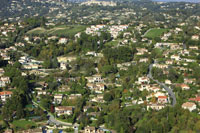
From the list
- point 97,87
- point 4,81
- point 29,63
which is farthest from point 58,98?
point 29,63

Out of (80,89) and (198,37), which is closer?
(80,89)

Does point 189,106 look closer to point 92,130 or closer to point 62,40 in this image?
point 92,130

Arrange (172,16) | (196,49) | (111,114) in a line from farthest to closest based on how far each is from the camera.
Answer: (172,16), (196,49), (111,114)

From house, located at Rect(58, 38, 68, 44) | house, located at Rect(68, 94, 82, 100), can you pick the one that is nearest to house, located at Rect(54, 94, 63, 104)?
house, located at Rect(68, 94, 82, 100)

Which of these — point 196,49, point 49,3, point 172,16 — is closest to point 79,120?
point 196,49

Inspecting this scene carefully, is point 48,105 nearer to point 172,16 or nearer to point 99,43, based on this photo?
point 99,43

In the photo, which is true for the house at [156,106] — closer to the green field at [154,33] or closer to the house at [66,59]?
the house at [66,59]

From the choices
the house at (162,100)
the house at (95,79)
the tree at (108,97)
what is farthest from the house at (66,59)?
the house at (162,100)

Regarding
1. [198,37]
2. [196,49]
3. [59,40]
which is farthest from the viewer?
[59,40]
